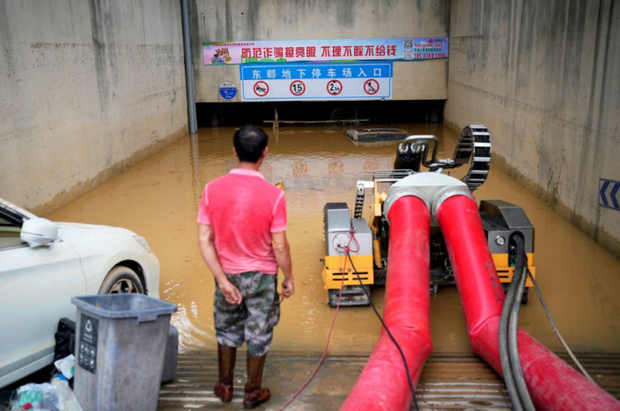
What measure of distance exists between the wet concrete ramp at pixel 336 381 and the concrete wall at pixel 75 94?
191 inches

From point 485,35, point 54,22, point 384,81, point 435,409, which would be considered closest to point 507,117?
point 485,35

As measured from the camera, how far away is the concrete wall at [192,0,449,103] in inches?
638

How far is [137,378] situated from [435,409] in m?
1.69

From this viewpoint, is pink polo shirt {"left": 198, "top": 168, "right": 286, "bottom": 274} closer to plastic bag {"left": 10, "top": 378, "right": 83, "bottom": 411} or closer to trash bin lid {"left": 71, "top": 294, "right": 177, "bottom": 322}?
trash bin lid {"left": 71, "top": 294, "right": 177, "bottom": 322}

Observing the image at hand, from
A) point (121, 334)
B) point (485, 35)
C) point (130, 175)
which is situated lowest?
point (130, 175)

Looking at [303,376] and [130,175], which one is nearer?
[303,376]

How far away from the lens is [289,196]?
9.49 m

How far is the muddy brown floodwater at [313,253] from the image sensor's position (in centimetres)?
503

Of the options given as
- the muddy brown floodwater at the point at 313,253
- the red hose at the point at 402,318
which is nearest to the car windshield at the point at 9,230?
the muddy brown floodwater at the point at 313,253

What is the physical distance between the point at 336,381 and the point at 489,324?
1.06 m

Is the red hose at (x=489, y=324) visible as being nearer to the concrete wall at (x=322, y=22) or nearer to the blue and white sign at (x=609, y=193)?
the blue and white sign at (x=609, y=193)

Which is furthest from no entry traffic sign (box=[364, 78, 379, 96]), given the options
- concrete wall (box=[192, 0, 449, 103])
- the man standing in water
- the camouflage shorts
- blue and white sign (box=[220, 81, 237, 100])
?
the camouflage shorts

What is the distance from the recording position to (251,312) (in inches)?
142

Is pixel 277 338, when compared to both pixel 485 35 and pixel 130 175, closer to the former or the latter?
pixel 130 175
